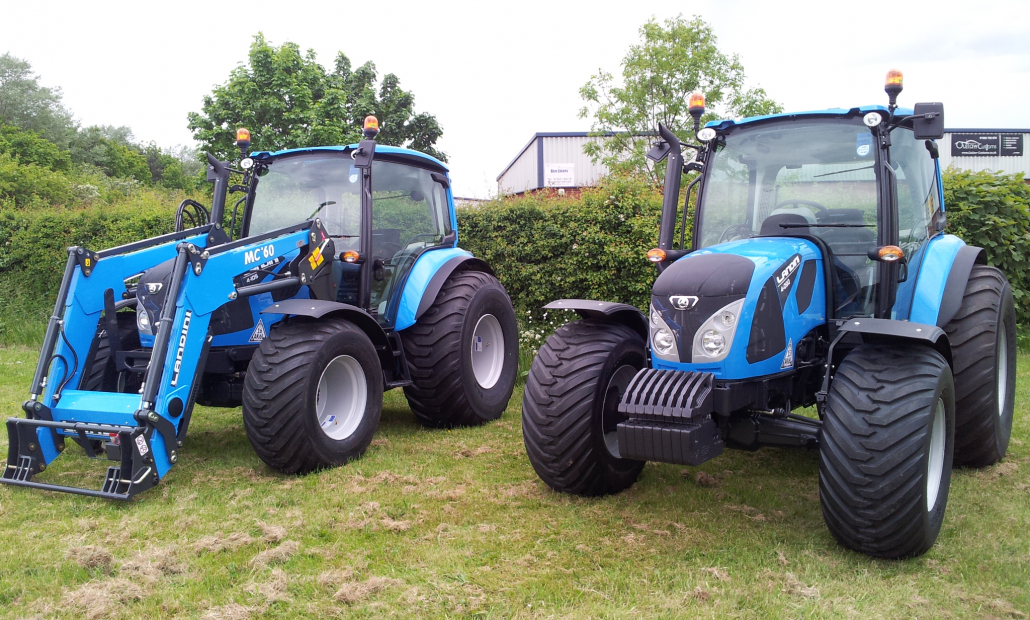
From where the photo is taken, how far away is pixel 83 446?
421 centimetres

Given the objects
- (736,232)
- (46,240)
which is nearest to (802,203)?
(736,232)

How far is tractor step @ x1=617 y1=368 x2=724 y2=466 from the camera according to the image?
10.5 feet

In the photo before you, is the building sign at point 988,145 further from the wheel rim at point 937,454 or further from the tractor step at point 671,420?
the tractor step at point 671,420

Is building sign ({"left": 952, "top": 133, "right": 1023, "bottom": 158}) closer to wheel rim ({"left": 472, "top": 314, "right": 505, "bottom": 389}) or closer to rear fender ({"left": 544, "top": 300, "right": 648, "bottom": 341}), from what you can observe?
wheel rim ({"left": 472, "top": 314, "right": 505, "bottom": 389})

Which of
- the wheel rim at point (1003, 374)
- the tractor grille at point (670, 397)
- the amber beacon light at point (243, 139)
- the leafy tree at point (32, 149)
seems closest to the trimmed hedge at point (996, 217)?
the wheel rim at point (1003, 374)

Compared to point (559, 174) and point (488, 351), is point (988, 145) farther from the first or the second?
point (488, 351)

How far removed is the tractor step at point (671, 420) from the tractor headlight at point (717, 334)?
10 cm

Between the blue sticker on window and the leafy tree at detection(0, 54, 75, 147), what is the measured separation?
4861 centimetres

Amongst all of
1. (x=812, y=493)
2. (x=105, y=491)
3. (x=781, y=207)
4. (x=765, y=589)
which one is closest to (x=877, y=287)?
(x=781, y=207)

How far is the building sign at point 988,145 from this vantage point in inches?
1091

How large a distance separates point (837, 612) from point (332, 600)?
6.54ft

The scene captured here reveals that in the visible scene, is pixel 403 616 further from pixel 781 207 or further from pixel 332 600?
pixel 781 207

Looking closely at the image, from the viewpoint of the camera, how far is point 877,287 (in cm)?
396

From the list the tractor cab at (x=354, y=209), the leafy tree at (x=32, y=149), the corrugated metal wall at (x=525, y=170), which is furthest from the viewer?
the leafy tree at (x=32, y=149)
